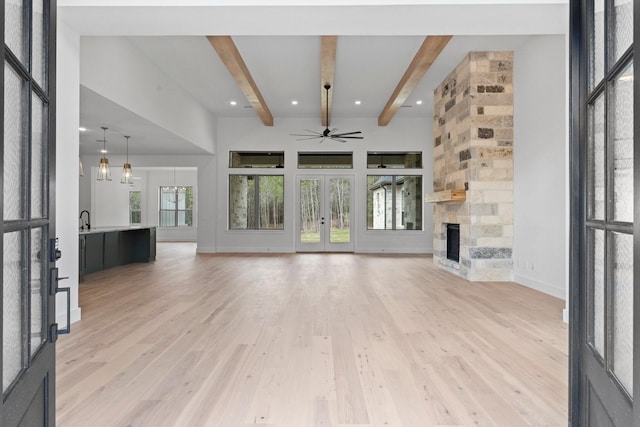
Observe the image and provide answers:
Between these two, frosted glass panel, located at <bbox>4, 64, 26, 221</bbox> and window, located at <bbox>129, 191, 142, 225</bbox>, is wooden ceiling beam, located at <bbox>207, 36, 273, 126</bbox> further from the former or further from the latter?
window, located at <bbox>129, 191, 142, 225</bbox>

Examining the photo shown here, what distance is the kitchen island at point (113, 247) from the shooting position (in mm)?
6281

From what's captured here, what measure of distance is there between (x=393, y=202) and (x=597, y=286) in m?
9.19

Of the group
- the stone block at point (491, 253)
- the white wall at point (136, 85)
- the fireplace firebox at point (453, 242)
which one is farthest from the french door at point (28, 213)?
the fireplace firebox at point (453, 242)

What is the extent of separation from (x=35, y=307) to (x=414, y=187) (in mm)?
9771

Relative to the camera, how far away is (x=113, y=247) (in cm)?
719

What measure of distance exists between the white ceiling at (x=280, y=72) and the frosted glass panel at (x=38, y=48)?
2.30 meters

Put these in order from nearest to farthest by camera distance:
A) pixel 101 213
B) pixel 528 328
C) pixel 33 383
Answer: pixel 33 383 < pixel 528 328 < pixel 101 213

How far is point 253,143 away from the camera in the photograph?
1023cm

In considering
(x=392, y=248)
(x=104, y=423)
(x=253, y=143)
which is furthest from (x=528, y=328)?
(x=253, y=143)

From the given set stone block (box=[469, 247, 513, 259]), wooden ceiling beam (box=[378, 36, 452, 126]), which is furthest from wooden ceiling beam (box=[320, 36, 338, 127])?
stone block (box=[469, 247, 513, 259])

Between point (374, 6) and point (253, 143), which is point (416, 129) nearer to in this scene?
point (253, 143)

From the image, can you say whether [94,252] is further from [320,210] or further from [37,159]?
[37,159]

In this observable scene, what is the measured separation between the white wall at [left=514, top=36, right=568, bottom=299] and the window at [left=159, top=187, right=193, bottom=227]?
480 inches

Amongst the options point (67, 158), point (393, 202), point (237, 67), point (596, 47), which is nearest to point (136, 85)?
point (237, 67)
